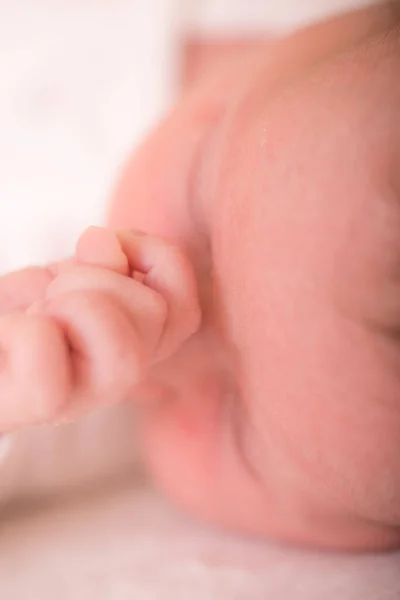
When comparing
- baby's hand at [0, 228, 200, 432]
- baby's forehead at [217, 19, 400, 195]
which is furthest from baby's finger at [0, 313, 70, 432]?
baby's forehead at [217, 19, 400, 195]

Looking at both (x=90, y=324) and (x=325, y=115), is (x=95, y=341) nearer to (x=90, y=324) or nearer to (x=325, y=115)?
(x=90, y=324)

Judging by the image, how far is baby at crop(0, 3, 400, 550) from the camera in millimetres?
227

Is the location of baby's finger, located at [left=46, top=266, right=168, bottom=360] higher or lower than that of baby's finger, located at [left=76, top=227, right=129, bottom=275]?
lower

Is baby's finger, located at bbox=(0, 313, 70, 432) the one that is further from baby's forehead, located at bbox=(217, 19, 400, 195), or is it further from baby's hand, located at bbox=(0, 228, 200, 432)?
baby's forehead, located at bbox=(217, 19, 400, 195)

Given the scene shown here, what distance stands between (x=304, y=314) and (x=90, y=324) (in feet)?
0.27

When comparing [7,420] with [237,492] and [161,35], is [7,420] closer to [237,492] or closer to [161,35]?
[237,492]

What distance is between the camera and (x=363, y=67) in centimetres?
26

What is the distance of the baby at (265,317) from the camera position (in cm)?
23

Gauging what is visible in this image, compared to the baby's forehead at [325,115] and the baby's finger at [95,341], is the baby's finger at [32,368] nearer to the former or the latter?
the baby's finger at [95,341]

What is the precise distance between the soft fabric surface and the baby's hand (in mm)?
65

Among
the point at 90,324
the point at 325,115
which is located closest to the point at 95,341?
the point at 90,324

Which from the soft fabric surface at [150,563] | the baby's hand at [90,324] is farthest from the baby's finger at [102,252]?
the soft fabric surface at [150,563]

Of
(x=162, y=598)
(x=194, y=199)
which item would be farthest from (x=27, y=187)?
(x=162, y=598)

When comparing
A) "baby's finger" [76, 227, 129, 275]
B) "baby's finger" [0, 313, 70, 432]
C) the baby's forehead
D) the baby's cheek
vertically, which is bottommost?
the baby's cheek
